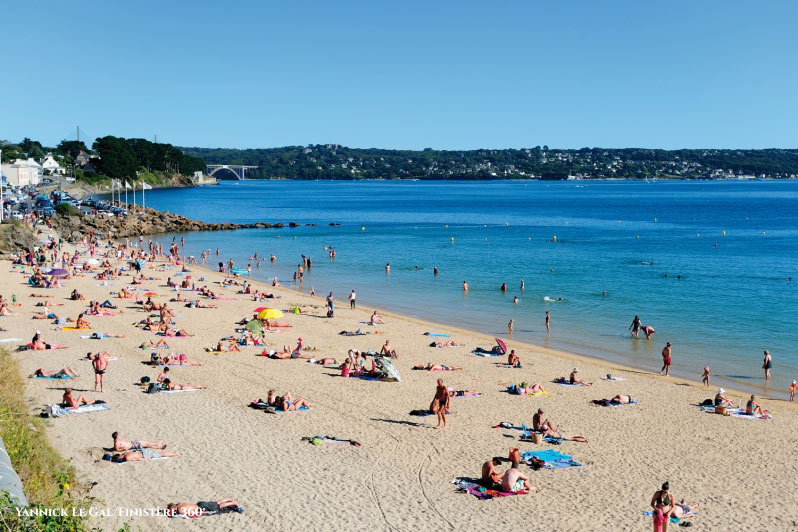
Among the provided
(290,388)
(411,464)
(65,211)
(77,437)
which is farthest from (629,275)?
(65,211)

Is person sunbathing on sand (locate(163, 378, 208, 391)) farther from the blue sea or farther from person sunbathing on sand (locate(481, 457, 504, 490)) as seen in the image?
the blue sea

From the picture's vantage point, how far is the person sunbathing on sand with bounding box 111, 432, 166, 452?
13.4 m

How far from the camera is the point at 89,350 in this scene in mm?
22172

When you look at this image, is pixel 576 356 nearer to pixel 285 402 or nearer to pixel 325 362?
pixel 325 362

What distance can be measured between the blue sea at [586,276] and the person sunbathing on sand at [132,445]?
16.7m

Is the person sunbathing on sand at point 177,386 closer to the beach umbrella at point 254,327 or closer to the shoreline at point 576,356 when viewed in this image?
the beach umbrella at point 254,327

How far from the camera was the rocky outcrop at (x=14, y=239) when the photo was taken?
45719 millimetres

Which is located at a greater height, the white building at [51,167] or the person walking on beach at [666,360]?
the white building at [51,167]

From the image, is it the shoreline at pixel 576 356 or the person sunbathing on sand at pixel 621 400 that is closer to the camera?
the person sunbathing on sand at pixel 621 400

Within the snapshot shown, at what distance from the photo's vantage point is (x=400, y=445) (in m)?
14.9

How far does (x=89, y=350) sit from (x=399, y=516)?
574 inches

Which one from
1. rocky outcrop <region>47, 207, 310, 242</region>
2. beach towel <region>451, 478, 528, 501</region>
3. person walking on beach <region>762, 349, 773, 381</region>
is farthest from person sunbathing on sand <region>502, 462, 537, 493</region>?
rocky outcrop <region>47, 207, 310, 242</region>

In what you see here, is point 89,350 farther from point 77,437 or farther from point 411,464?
point 411,464

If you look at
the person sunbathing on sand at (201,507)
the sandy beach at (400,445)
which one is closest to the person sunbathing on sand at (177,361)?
the sandy beach at (400,445)
